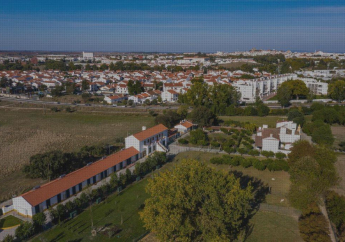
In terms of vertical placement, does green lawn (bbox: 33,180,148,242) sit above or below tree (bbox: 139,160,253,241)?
below

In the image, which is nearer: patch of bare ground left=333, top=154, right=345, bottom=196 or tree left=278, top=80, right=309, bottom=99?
patch of bare ground left=333, top=154, right=345, bottom=196

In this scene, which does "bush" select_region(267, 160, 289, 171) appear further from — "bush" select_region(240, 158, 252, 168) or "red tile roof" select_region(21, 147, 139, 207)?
"red tile roof" select_region(21, 147, 139, 207)

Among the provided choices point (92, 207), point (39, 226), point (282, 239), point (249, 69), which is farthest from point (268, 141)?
point (249, 69)

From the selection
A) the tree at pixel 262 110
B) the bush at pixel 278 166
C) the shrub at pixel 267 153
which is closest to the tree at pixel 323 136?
the shrub at pixel 267 153

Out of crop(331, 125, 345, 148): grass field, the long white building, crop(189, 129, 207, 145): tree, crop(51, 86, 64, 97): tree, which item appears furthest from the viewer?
crop(51, 86, 64, 97): tree

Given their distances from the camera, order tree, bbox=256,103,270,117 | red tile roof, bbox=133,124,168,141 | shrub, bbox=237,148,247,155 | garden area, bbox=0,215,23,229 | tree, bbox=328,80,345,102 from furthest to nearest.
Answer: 1. tree, bbox=328,80,345,102
2. tree, bbox=256,103,270,117
3. shrub, bbox=237,148,247,155
4. red tile roof, bbox=133,124,168,141
5. garden area, bbox=0,215,23,229

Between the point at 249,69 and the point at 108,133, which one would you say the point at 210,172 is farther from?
the point at 249,69

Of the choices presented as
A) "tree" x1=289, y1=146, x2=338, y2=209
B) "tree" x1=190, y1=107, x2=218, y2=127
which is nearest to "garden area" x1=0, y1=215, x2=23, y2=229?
"tree" x1=289, y1=146, x2=338, y2=209
